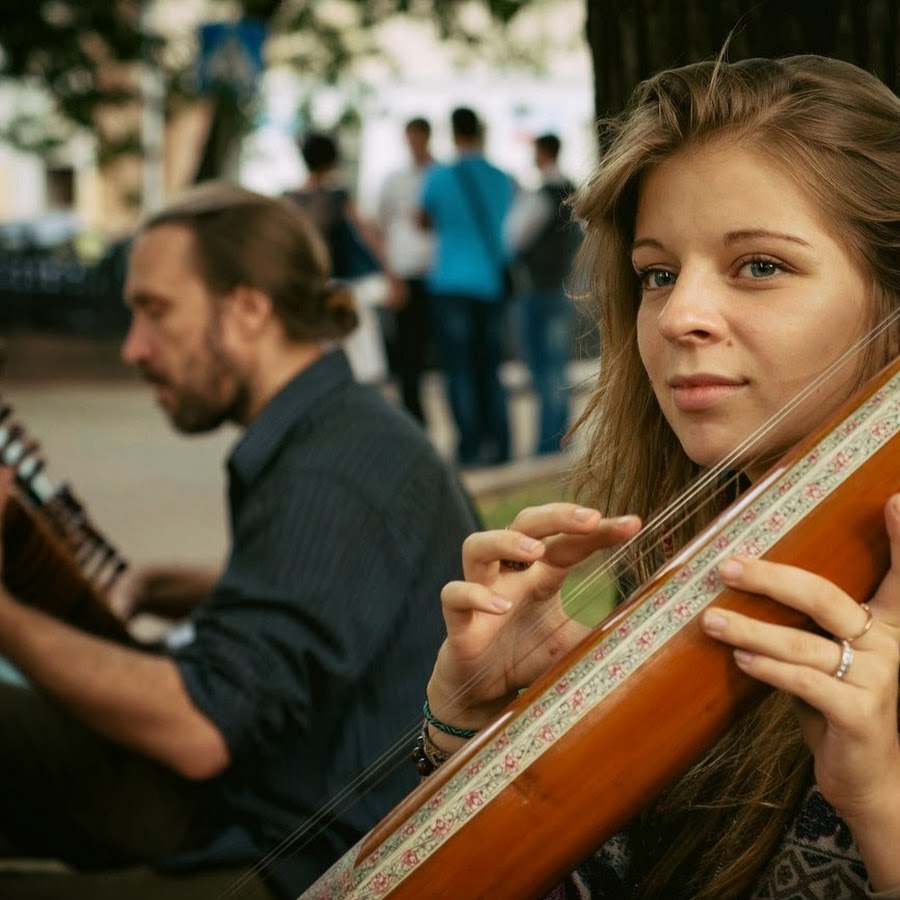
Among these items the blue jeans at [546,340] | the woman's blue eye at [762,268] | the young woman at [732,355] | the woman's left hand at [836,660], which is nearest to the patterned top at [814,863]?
the young woman at [732,355]

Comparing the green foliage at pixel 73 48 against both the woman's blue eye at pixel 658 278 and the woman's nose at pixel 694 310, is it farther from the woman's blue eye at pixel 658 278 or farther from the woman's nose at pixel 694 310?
the woman's nose at pixel 694 310

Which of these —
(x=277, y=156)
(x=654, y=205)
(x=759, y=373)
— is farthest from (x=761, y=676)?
(x=277, y=156)

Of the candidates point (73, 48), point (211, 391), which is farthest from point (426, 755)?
point (73, 48)

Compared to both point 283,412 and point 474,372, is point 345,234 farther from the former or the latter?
point 283,412

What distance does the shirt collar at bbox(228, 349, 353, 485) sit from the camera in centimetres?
269

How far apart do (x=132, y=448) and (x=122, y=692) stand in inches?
370

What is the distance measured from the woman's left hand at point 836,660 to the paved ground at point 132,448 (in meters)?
4.88

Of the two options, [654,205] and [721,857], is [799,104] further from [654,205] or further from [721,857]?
[721,857]

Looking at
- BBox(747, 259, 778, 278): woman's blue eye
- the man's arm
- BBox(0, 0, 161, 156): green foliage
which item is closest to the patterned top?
BBox(747, 259, 778, 278): woman's blue eye

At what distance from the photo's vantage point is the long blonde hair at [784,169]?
57.6 inches

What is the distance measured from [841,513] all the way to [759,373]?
0.31 metres

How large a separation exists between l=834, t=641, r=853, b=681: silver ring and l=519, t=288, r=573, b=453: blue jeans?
29.2ft

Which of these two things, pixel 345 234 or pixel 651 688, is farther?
pixel 345 234

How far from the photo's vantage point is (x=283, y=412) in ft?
9.04
